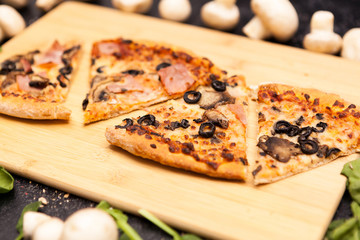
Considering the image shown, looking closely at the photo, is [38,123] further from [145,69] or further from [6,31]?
[6,31]

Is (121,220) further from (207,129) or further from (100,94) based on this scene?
(100,94)

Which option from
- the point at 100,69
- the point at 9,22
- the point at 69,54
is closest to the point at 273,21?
the point at 100,69

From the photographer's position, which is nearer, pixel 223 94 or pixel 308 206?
pixel 308 206

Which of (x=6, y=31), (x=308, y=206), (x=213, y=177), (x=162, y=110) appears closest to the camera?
(x=308, y=206)

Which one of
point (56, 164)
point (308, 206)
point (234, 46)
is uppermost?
point (234, 46)

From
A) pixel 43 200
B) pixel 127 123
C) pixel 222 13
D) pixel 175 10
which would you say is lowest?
pixel 43 200

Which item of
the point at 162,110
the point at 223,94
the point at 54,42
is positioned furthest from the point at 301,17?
the point at 54,42

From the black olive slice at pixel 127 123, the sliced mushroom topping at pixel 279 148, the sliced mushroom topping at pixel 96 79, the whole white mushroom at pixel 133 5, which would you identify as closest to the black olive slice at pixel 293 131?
the sliced mushroom topping at pixel 279 148

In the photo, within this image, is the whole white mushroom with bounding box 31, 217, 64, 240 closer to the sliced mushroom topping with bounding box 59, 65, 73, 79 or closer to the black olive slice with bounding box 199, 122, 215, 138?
the black olive slice with bounding box 199, 122, 215, 138
